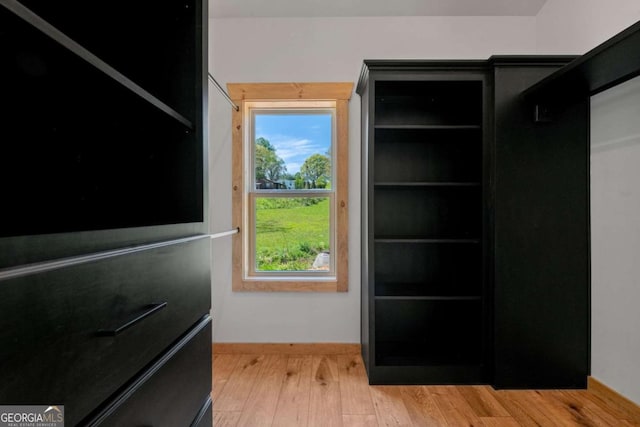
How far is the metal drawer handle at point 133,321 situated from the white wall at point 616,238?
222 centimetres

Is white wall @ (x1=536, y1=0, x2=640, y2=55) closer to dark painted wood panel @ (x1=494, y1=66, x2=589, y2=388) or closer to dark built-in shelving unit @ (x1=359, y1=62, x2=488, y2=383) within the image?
dark painted wood panel @ (x1=494, y1=66, x2=589, y2=388)

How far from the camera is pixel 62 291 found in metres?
0.51

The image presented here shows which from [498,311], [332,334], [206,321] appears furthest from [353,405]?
[206,321]

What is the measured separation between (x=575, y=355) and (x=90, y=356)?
2.43 metres

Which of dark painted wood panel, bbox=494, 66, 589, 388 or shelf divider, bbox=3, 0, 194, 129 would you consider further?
dark painted wood panel, bbox=494, 66, 589, 388

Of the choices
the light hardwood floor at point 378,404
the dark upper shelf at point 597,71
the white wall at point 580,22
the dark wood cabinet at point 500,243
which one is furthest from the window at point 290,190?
the white wall at point 580,22

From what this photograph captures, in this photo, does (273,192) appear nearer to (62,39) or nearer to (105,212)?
(105,212)

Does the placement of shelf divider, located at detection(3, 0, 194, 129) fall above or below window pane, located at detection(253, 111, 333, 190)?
below

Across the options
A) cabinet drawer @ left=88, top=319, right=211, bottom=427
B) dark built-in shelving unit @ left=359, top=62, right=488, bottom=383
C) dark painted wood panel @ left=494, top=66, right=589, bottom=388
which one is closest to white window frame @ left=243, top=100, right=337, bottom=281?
dark built-in shelving unit @ left=359, top=62, right=488, bottom=383

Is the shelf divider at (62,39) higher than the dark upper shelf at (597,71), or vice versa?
the dark upper shelf at (597,71)

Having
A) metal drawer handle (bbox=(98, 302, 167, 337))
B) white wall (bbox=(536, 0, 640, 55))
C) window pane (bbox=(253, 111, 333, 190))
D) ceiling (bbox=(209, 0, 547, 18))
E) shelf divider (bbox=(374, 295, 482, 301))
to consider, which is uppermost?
ceiling (bbox=(209, 0, 547, 18))

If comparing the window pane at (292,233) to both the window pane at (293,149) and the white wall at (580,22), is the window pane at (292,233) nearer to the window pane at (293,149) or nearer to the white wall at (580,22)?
the window pane at (293,149)

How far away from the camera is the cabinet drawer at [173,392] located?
2.19ft

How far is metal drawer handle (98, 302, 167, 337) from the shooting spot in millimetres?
595
